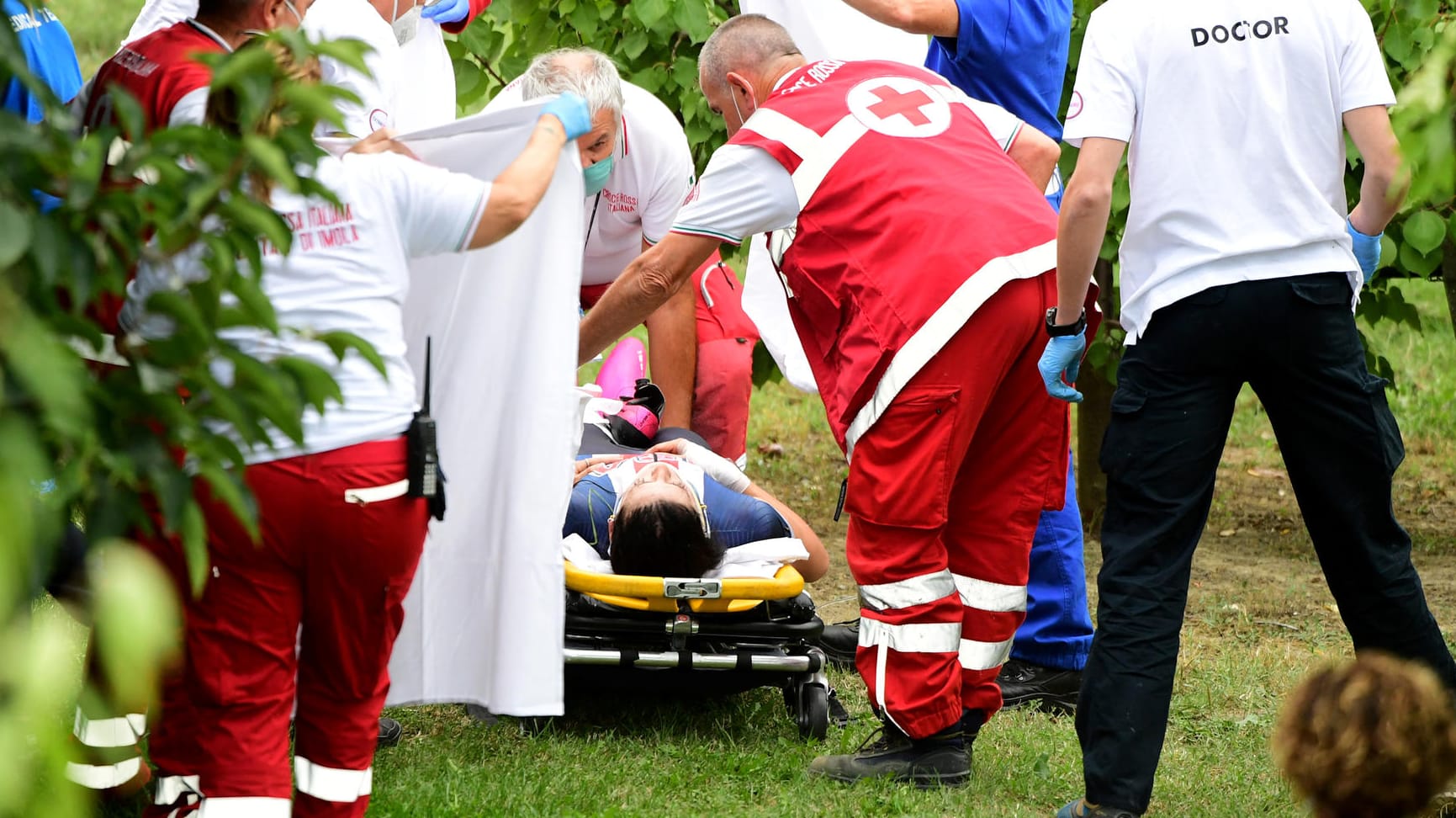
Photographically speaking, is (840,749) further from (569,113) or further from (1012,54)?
(1012,54)

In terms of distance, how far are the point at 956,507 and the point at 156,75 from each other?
2.07 metres

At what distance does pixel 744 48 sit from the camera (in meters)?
3.87

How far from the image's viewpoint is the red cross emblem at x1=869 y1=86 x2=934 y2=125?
3.63 metres

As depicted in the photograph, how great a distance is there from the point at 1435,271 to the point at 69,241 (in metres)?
5.65

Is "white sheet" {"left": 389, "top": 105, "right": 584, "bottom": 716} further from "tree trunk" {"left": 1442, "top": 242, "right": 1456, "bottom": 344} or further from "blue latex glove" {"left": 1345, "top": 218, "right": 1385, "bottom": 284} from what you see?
"tree trunk" {"left": 1442, "top": 242, "right": 1456, "bottom": 344}

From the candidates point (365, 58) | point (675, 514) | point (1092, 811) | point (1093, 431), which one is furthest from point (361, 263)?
point (1093, 431)

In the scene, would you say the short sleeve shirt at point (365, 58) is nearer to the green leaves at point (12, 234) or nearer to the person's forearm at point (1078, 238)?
the person's forearm at point (1078, 238)

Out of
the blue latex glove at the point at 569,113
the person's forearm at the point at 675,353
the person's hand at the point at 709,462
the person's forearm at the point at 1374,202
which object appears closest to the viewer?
the blue latex glove at the point at 569,113

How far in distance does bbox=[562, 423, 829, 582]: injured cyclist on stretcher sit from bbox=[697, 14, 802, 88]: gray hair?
3.72 feet

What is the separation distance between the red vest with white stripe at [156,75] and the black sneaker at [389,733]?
194cm

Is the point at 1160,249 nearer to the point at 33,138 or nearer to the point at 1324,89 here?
the point at 1324,89

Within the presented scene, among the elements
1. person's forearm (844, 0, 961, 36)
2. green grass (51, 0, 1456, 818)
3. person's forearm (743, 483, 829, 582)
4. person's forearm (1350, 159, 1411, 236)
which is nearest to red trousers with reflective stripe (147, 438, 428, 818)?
green grass (51, 0, 1456, 818)

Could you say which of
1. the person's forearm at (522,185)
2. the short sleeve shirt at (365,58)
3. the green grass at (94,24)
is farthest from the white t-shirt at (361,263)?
the green grass at (94,24)

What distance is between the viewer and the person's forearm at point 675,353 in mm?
4953
